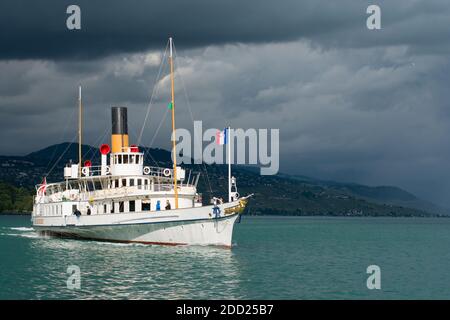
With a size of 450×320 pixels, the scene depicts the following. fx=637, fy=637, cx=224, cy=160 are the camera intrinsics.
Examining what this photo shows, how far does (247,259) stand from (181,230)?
20.7 feet

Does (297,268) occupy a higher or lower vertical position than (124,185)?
lower

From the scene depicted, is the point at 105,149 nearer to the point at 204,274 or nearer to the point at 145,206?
the point at 145,206

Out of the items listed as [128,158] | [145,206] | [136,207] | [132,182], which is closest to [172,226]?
[145,206]

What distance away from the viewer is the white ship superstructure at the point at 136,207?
5369 cm

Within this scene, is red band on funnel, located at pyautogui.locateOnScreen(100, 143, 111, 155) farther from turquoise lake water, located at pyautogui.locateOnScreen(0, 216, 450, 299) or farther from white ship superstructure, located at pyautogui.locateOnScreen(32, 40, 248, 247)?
turquoise lake water, located at pyautogui.locateOnScreen(0, 216, 450, 299)

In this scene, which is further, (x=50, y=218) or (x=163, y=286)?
(x=50, y=218)

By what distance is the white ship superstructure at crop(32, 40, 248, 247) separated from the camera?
2114 inches

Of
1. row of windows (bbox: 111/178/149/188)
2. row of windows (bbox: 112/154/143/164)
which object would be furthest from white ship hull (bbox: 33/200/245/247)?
row of windows (bbox: 112/154/143/164)

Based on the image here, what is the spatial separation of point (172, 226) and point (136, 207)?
182 inches

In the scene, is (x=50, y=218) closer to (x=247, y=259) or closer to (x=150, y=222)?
(x=150, y=222)
